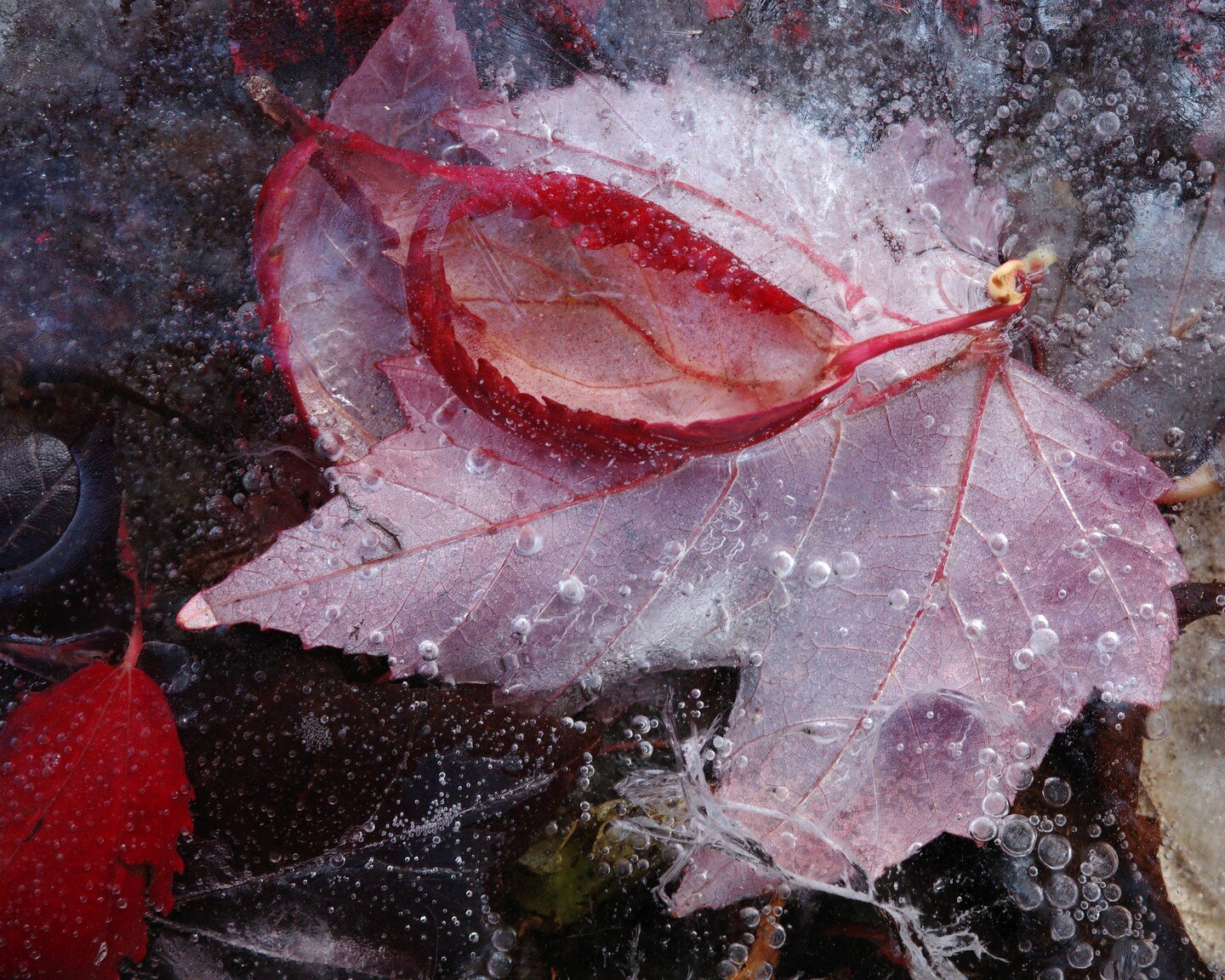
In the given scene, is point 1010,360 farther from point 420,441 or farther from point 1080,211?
point 420,441

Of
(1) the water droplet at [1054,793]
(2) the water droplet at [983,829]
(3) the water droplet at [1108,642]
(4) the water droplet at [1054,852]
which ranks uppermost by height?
(3) the water droplet at [1108,642]

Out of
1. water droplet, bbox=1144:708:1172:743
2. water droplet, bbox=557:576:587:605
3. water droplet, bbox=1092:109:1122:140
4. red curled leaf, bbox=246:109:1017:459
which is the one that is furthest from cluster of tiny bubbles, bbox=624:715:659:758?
water droplet, bbox=1092:109:1122:140

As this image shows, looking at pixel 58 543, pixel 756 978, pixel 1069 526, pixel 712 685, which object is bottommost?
pixel 756 978

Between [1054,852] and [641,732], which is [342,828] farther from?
[1054,852]

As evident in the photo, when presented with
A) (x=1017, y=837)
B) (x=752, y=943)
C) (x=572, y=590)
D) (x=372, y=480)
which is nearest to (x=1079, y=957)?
(x=1017, y=837)

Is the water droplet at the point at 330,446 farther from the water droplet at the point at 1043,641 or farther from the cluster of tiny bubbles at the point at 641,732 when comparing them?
the water droplet at the point at 1043,641

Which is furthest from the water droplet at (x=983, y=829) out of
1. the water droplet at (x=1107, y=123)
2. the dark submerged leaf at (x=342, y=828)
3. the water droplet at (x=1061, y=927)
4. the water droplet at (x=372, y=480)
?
the water droplet at (x=1107, y=123)

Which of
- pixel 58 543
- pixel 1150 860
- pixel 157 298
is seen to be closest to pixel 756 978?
pixel 1150 860
